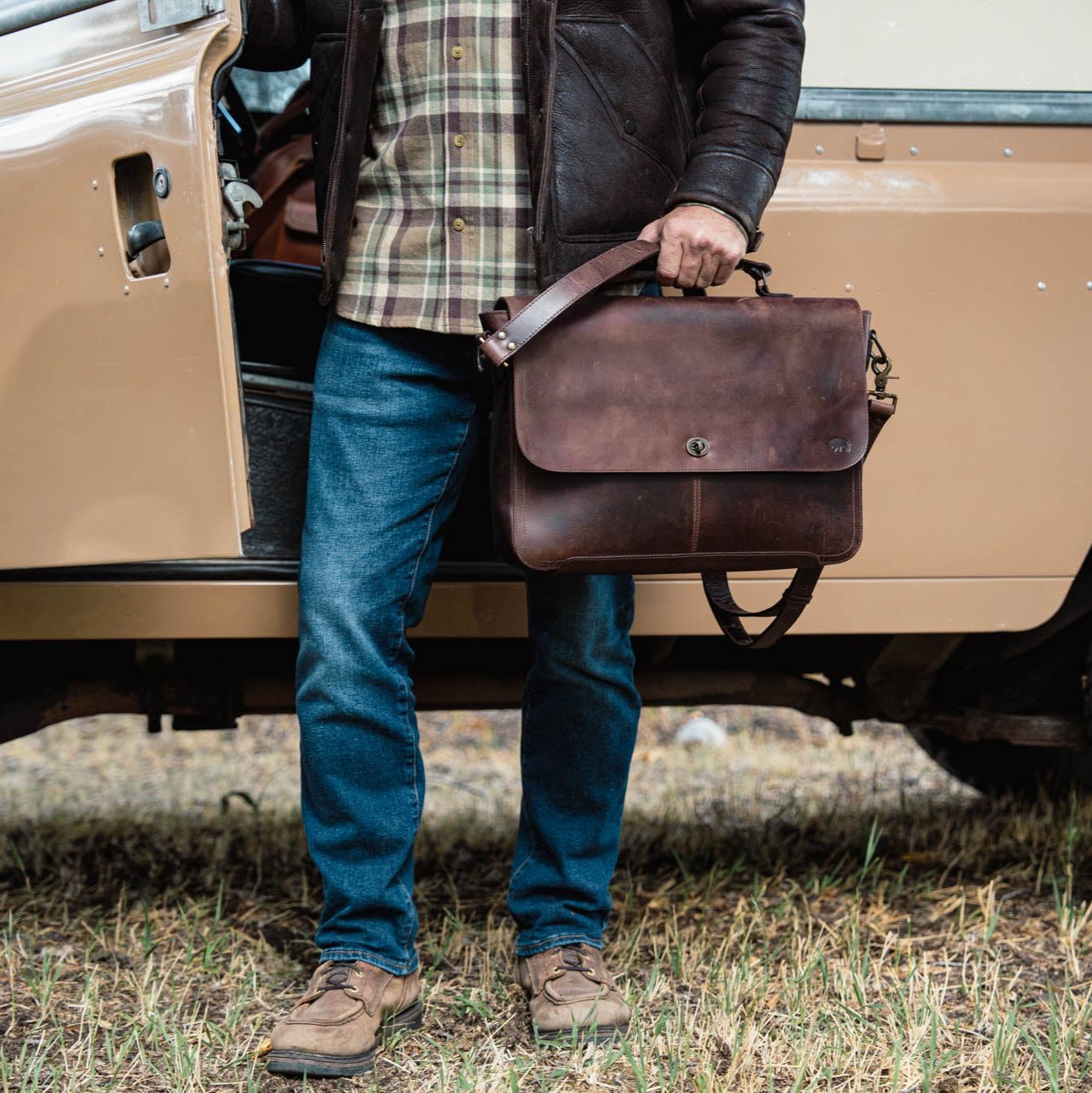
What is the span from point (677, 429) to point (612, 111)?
0.43 m

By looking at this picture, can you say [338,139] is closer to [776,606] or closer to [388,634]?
[388,634]

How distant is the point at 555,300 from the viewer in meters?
1.61

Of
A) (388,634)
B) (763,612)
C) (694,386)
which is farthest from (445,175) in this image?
(763,612)

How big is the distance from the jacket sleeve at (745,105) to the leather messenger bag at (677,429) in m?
0.10

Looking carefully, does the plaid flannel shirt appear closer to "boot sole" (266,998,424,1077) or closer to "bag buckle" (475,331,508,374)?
"bag buckle" (475,331,508,374)

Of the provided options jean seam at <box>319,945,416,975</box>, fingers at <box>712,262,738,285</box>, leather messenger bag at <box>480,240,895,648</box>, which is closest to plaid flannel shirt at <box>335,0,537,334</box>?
leather messenger bag at <box>480,240,895,648</box>

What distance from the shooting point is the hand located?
1.66 m

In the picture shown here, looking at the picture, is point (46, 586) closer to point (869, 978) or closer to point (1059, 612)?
point (869, 978)

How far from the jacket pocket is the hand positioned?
79mm

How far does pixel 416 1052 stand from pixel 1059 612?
4.15 feet

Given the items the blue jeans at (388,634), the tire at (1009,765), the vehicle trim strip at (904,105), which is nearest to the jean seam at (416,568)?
the blue jeans at (388,634)

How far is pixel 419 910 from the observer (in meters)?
2.38

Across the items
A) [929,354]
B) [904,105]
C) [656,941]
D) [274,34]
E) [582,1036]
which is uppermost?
[274,34]

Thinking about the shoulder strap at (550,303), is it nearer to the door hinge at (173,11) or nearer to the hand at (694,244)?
the hand at (694,244)
